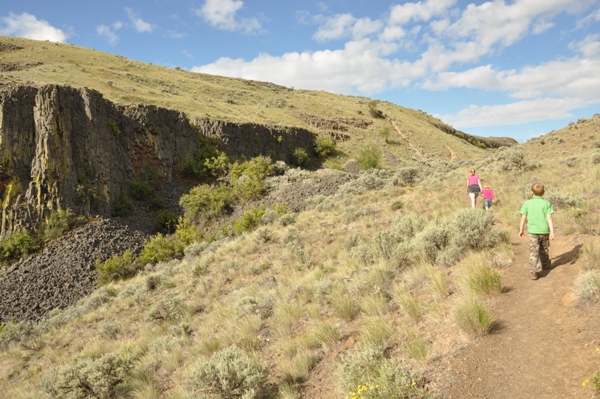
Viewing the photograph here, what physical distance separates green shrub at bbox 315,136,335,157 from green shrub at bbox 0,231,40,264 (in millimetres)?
34509

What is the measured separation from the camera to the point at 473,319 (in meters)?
4.41

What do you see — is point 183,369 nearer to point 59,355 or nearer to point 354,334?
point 354,334

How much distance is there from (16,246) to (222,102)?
1679 inches

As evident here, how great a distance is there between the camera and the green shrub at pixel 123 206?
76.3 feet

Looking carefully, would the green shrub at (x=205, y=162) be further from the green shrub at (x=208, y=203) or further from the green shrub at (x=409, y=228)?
the green shrub at (x=409, y=228)

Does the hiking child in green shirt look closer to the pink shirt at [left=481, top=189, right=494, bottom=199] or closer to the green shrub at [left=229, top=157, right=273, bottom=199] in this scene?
the pink shirt at [left=481, top=189, right=494, bottom=199]

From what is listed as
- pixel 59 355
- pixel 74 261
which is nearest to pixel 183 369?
pixel 59 355

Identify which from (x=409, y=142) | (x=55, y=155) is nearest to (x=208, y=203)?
(x=55, y=155)

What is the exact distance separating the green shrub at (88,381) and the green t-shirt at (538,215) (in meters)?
7.67

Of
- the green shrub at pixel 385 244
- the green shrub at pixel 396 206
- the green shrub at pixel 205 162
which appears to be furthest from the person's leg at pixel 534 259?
the green shrub at pixel 205 162

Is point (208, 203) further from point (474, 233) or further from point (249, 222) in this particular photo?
point (474, 233)

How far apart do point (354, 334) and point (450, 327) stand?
149 centimetres

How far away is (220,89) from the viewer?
65.7 meters

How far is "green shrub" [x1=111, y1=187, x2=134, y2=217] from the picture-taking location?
23250 millimetres
